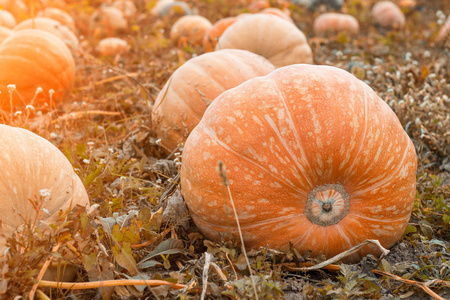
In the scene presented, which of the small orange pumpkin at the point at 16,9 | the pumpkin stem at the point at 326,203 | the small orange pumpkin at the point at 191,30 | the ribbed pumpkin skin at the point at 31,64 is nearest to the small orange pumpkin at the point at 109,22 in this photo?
the small orange pumpkin at the point at 16,9

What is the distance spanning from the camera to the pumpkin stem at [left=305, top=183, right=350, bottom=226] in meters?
2.15

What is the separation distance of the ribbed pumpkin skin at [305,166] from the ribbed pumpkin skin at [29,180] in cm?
62

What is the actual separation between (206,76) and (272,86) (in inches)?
42.0

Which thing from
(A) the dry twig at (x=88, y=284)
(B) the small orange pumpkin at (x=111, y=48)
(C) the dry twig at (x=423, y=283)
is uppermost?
(C) the dry twig at (x=423, y=283)

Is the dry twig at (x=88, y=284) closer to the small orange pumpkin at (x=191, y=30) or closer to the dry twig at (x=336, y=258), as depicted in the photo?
the dry twig at (x=336, y=258)

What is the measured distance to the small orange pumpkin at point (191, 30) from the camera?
6.59 m

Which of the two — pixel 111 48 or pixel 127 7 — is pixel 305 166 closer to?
pixel 111 48

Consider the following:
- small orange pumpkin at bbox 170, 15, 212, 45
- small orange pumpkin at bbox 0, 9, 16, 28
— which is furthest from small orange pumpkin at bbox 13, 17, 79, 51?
small orange pumpkin at bbox 170, 15, 212, 45

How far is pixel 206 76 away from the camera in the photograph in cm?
322

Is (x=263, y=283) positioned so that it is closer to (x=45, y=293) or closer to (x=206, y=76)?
(x=45, y=293)

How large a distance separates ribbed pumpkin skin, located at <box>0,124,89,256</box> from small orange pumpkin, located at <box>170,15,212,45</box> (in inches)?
180

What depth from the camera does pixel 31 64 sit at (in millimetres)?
4305

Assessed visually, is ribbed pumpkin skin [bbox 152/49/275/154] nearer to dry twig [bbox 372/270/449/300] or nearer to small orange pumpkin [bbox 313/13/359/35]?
dry twig [bbox 372/270/449/300]

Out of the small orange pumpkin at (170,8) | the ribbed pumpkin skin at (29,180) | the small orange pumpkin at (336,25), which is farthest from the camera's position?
the small orange pumpkin at (170,8)
